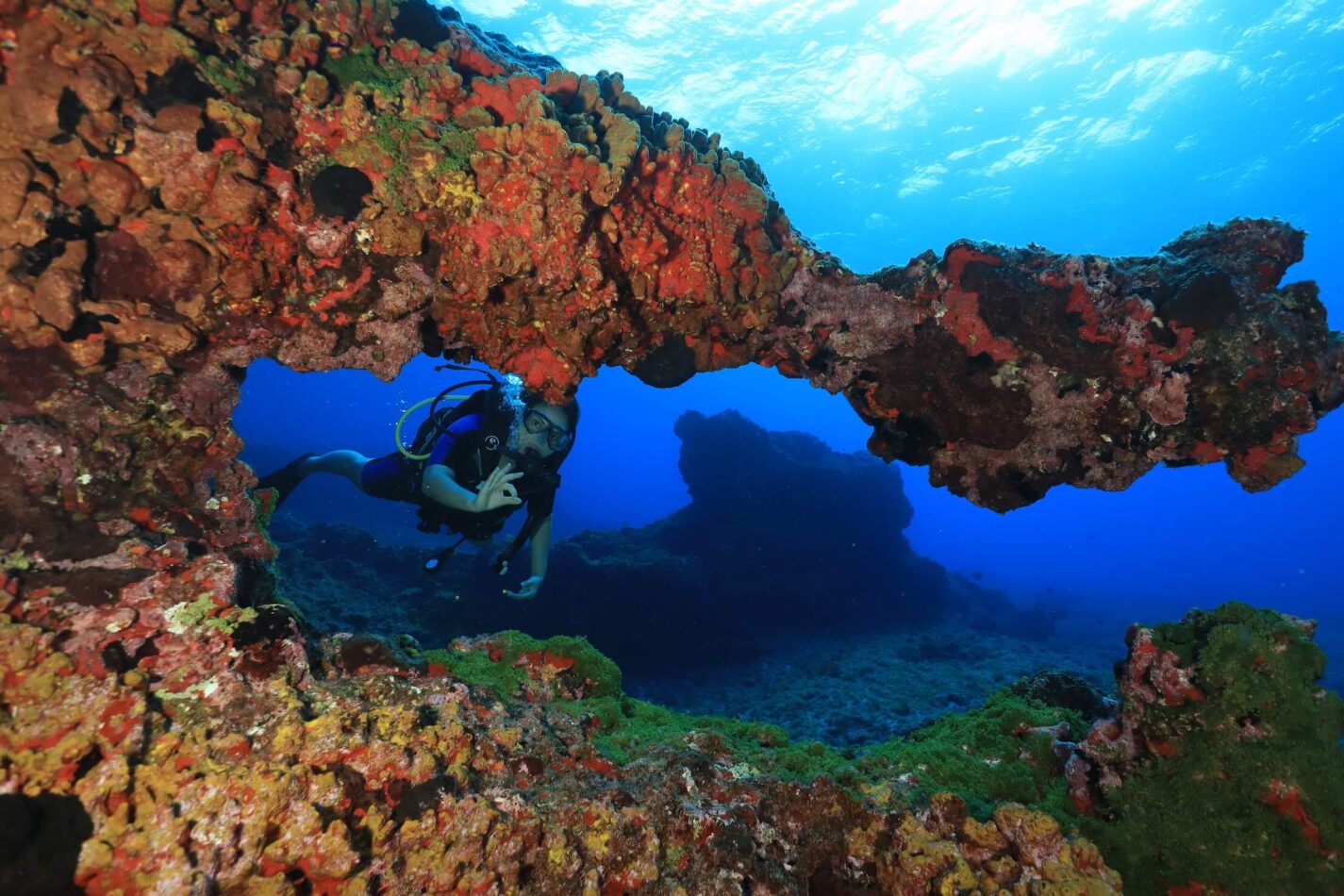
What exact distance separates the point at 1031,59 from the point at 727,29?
15.7m

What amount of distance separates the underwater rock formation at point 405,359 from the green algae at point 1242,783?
0.10 metres

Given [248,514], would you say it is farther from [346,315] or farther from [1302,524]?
[1302,524]

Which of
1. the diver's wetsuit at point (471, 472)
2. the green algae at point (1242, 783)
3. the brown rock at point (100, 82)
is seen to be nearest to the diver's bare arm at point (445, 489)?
the diver's wetsuit at point (471, 472)

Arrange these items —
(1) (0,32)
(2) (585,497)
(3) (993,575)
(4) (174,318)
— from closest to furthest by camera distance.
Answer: (1) (0,32) < (4) (174,318) < (3) (993,575) < (2) (585,497)

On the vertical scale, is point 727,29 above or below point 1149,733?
above

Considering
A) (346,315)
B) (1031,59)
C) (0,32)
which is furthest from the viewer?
(1031,59)

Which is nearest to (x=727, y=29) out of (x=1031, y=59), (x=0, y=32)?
(x=1031, y=59)

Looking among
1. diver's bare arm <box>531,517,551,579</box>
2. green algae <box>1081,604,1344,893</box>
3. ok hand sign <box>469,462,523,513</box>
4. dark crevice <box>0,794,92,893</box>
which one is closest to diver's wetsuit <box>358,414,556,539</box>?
diver's bare arm <box>531,517,551,579</box>

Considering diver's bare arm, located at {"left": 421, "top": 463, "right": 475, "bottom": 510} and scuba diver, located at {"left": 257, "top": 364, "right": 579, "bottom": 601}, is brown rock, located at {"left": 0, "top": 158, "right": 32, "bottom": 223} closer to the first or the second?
scuba diver, located at {"left": 257, "top": 364, "right": 579, "bottom": 601}

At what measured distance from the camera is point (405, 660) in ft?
12.6

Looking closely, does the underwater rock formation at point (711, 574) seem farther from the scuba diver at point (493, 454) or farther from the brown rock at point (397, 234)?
the brown rock at point (397, 234)

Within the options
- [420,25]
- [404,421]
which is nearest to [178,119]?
[420,25]

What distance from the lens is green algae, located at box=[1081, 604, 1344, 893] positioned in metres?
2.57

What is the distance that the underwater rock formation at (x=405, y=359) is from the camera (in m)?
2.46
